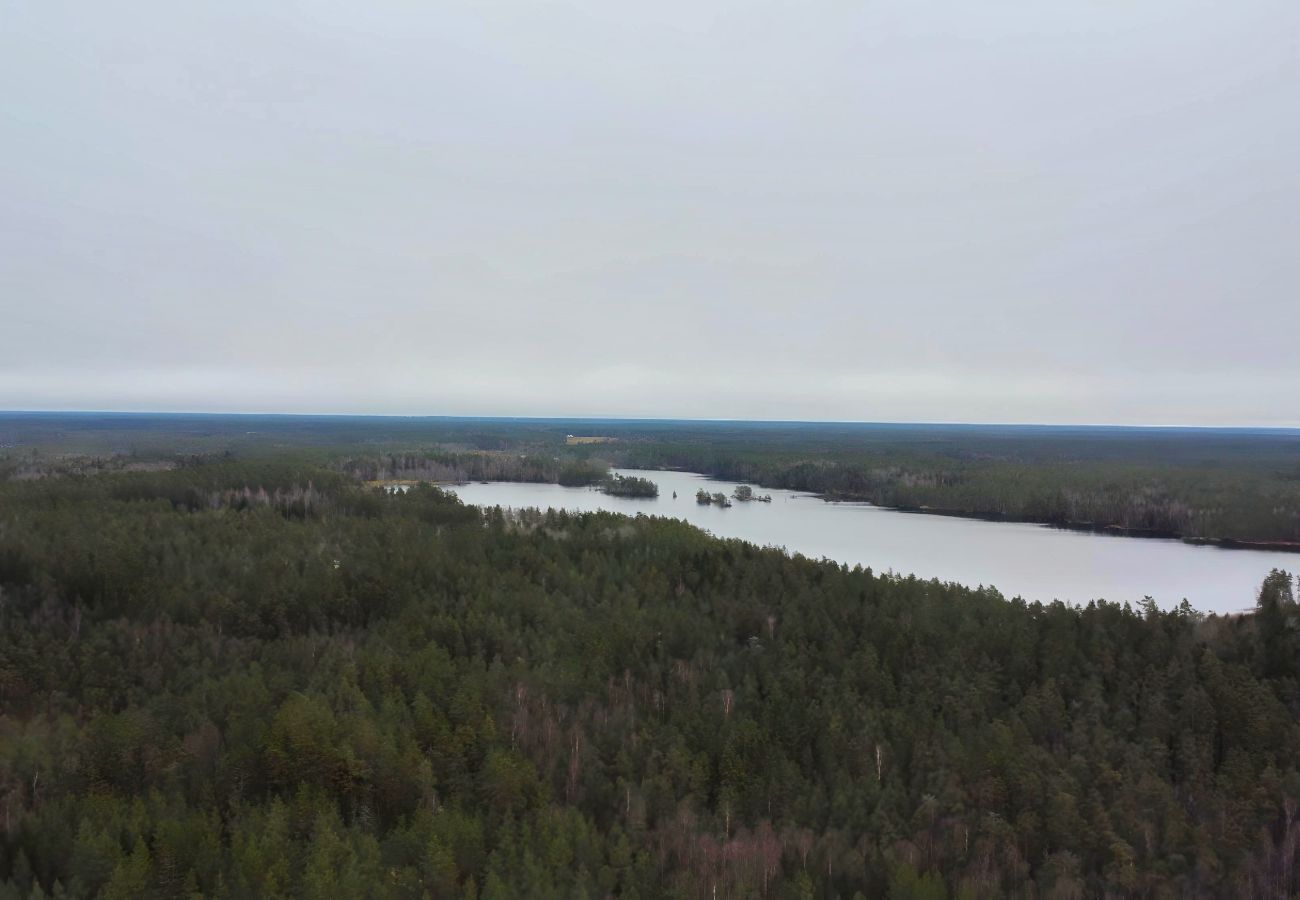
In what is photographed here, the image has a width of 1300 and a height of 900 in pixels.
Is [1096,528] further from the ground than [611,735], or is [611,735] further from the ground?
[611,735]

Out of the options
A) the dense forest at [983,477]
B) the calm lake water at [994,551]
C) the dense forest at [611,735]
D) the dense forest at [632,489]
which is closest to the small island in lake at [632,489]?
the dense forest at [632,489]

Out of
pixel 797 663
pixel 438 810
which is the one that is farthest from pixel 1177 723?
pixel 438 810

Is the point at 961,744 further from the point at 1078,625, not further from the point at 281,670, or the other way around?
the point at 281,670

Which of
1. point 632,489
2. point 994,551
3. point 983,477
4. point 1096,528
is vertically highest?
point 983,477

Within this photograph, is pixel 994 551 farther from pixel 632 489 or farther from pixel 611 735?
pixel 611 735

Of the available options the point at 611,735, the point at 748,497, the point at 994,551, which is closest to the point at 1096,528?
the point at 994,551

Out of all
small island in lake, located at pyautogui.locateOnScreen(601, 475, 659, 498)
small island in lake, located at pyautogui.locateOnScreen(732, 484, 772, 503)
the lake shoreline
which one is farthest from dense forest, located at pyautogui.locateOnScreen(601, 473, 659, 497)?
the lake shoreline
